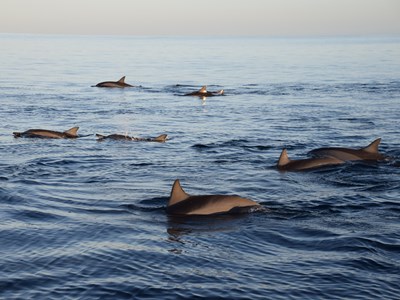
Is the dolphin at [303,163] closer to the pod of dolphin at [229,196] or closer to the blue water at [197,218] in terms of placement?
the pod of dolphin at [229,196]

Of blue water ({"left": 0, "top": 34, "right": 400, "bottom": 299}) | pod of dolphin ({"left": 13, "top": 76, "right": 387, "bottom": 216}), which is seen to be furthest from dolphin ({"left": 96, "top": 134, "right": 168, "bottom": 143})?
blue water ({"left": 0, "top": 34, "right": 400, "bottom": 299})

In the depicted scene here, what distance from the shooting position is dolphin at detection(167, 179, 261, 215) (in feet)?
39.4

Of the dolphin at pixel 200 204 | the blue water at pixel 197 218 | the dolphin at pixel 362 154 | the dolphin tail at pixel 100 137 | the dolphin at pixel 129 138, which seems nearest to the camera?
the blue water at pixel 197 218

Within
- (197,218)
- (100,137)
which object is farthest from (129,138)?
(197,218)

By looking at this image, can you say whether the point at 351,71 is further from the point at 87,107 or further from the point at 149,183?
the point at 149,183

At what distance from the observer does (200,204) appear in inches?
475

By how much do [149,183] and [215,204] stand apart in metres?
3.47

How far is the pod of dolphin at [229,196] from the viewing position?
1208 centimetres

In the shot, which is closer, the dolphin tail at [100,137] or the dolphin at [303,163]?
the dolphin at [303,163]

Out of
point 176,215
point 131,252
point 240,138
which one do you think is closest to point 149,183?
point 176,215

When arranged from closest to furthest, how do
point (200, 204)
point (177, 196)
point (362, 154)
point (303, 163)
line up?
1. point (200, 204)
2. point (177, 196)
3. point (303, 163)
4. point (362, 154)

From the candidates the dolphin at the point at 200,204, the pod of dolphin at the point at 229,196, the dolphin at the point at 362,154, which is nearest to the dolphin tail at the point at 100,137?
the pod of dolphin at the point at 229,196

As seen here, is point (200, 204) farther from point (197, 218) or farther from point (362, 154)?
point (362, 154)

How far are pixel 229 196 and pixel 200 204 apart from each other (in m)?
0.63
